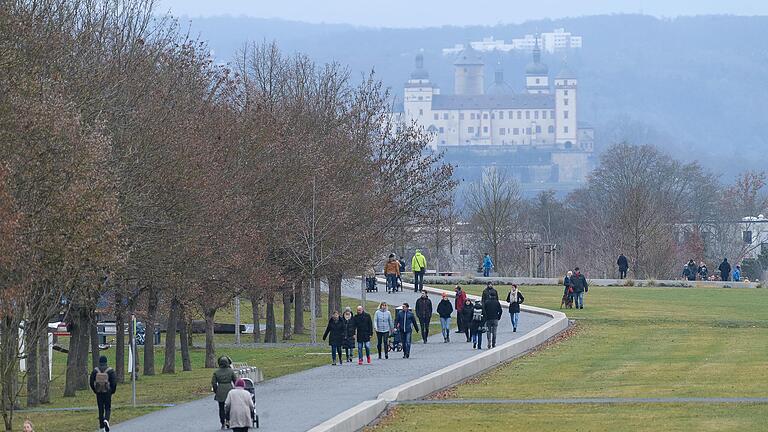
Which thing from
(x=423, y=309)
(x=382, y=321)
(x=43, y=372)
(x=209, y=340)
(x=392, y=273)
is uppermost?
(x=392, y=273)

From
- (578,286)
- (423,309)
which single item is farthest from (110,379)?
(578,286)

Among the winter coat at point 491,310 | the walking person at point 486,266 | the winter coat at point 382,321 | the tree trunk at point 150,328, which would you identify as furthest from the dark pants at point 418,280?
the winter coat at point 382,321

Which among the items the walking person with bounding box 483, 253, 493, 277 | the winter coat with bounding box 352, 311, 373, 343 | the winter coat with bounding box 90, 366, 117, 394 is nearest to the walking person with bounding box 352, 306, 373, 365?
the winter coat with bounding box 352, 311, 373, 343

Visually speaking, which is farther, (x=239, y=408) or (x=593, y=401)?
(x=593, y=401)

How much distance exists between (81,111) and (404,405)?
33.2 feet

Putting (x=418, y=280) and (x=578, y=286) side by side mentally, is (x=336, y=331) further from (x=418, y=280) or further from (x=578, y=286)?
(x=418, y=280)

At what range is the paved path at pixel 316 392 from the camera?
95.6 feet

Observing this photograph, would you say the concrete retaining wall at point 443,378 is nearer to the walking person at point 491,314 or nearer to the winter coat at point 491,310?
the walking person at point 491,314

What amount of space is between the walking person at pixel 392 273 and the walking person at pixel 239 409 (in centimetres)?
4339

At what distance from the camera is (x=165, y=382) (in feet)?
135

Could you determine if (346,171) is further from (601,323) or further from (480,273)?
(480,273)

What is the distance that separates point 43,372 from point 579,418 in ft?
44.8

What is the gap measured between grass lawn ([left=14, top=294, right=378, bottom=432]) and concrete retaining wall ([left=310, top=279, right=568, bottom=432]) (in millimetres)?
4703

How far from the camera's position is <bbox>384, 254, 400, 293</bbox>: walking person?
7010 centimetres
